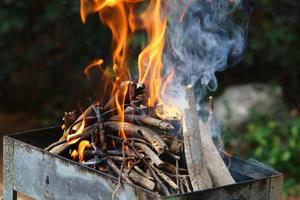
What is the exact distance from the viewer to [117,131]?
11.8ft

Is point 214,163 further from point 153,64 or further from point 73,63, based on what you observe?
point 73,63

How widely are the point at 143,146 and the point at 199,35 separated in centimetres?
242

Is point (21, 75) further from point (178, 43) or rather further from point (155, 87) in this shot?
point (155, 87)

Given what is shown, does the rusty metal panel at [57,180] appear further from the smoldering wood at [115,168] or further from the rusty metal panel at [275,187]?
the rusty metal panel at [275,187]

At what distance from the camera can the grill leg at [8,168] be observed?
3.73 m

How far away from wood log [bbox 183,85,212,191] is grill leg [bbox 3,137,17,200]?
955 mm

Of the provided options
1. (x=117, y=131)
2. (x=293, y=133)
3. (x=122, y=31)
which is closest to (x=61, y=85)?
(x=293, y=133)

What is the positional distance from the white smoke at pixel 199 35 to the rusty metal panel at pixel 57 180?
5.11ft

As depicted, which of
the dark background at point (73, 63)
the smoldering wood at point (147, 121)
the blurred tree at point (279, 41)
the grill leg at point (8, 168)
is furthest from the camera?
the blurred tree at point (279, 41)

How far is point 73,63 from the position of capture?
6.93 m

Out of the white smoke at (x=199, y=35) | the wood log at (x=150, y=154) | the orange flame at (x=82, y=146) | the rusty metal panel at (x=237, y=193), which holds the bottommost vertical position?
the rusty metal panel at (x=237, y=193)

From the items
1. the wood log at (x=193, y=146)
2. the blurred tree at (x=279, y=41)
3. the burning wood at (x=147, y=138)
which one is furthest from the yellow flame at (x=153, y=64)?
the blurred tree at (x=279, y=41)

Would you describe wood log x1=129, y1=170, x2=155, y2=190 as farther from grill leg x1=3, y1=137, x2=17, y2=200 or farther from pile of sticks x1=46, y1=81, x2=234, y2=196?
grill leg x1=3, y1=137, x2=17, y2=200

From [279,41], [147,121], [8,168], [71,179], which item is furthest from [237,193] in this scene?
[279,41]
